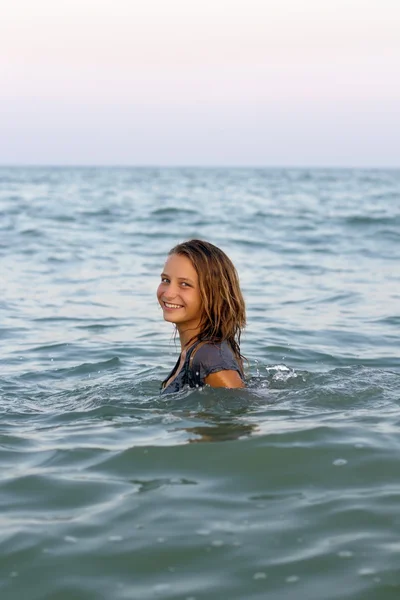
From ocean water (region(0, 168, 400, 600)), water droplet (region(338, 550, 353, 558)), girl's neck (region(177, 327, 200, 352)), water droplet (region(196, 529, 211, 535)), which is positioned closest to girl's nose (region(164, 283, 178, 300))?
girl's neck (region(177, 327, 200, 352))

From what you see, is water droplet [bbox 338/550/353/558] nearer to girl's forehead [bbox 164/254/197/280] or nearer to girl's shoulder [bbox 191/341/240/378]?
girl's shoulder [bbox 191/341/240/378]

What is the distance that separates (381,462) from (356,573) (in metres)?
1.16

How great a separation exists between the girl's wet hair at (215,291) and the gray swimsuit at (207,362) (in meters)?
0.09

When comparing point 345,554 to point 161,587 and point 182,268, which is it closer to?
point 161,587

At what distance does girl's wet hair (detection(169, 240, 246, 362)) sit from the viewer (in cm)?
531

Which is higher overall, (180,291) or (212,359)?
(180,291)

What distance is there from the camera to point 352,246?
17.3 meters

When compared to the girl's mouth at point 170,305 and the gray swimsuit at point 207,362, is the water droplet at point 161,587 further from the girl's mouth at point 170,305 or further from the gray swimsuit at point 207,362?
the girl's mouth at point 170,305

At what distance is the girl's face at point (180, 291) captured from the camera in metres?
5.29

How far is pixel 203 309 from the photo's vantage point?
17.6 ft

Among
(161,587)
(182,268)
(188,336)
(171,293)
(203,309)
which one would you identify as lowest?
(161,587)

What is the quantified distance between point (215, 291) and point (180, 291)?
21 centimetres

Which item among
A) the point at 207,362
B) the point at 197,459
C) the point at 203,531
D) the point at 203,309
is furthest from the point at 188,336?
the point at 203,531

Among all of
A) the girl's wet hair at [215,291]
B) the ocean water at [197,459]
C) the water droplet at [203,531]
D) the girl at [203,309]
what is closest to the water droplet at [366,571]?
the ocean water at [197,459]
